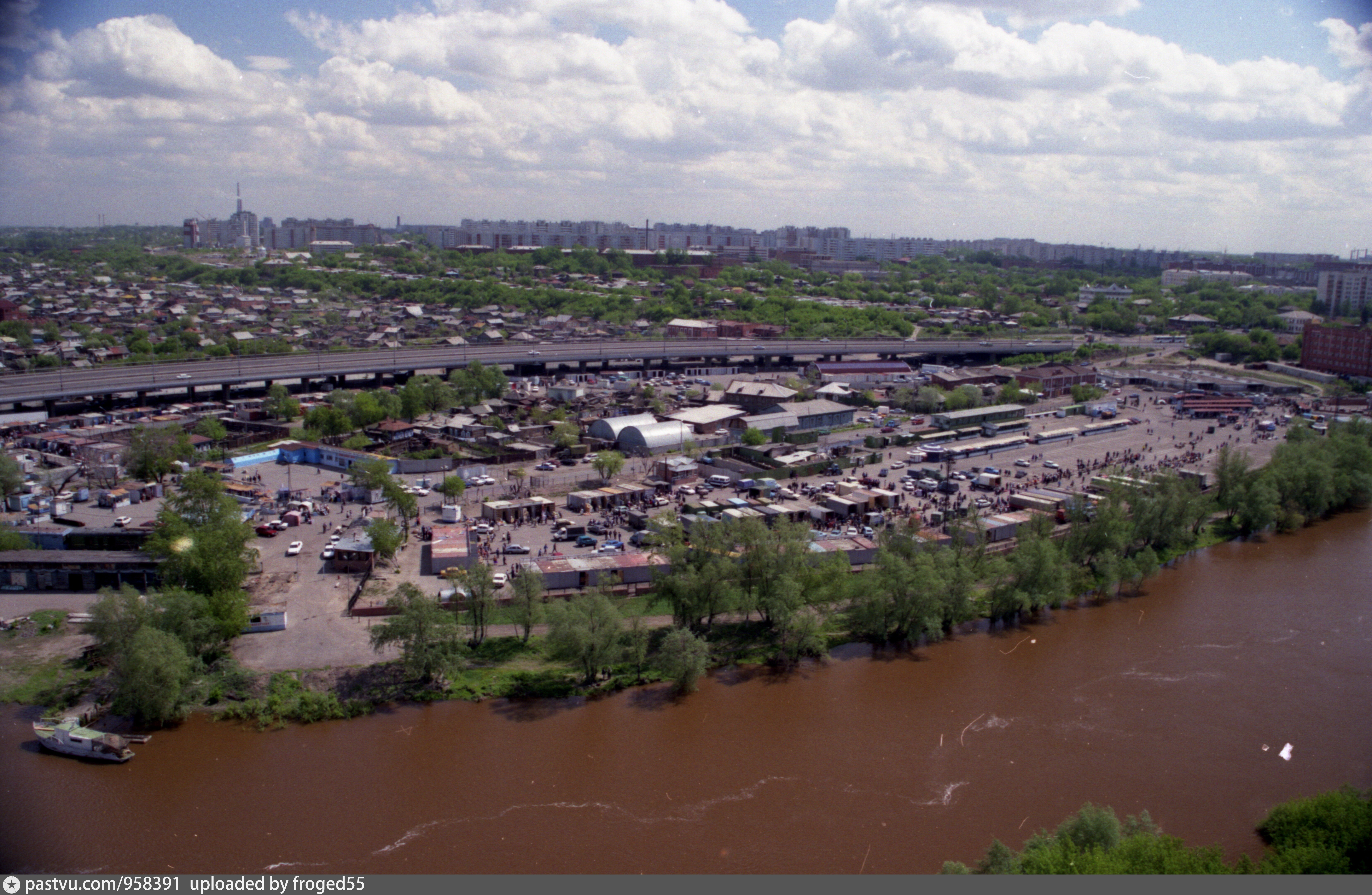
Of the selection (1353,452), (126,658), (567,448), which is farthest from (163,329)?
(1353,452)

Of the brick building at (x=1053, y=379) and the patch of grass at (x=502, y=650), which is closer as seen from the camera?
the patch of grass at (x=502, y=650)

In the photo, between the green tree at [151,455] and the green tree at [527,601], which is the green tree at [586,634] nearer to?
the green tree at [527,601]

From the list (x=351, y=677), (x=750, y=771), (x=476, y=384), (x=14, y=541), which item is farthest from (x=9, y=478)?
(x=750, y=771)

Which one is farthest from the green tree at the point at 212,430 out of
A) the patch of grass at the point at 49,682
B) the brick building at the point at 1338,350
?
the brick building at the point at 1338,350

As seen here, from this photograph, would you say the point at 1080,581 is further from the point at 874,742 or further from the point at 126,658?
the point at 126,658

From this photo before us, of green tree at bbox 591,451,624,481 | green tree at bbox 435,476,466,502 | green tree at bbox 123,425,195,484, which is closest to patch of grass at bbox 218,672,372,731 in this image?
green tree at bbox 435,476,466,502

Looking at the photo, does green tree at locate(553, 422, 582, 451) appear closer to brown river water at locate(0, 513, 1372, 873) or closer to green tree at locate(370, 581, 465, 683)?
green tree at locate(370, 581, 465, 683)

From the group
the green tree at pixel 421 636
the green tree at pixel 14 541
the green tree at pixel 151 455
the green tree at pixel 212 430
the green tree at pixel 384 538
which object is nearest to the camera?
the green tree at pixel 421 636
